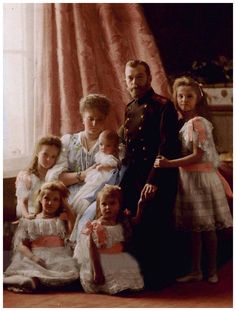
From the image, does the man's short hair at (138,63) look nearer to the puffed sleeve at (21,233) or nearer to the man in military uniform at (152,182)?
the man in military uniform at (152,182)

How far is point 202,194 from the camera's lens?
327 cm

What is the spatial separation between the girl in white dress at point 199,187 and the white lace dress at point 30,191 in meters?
0.75

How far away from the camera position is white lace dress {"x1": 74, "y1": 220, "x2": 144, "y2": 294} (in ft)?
10.6

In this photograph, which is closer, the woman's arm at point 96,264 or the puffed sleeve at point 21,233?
the woman's arm at point 96,264

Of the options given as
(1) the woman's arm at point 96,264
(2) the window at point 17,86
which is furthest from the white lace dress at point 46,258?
(2) the window at point 17,86

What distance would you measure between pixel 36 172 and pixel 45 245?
440 mm

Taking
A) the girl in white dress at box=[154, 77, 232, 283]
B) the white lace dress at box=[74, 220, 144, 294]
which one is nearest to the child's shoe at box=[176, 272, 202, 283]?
the girl in white dress at box=[154, 77, 232, 283]

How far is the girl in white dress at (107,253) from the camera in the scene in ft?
10.6

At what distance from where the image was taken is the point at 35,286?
3229mm

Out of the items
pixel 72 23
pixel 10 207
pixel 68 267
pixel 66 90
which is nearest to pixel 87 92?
pixel 66 90

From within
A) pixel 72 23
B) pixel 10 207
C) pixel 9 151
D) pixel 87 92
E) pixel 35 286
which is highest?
pixel 72 23

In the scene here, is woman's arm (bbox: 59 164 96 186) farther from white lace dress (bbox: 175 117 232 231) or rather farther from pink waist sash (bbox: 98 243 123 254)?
white lace dress (bbox: 175 117 232 231)

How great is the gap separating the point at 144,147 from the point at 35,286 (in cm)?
103

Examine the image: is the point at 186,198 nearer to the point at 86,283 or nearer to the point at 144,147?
the point at 144,147
